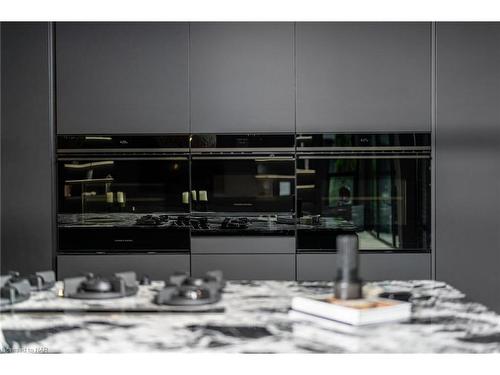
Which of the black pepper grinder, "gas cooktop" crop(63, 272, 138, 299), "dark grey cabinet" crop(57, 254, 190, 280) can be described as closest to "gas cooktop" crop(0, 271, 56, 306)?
"gas cooktop" crop(63, 272, 138, 299)

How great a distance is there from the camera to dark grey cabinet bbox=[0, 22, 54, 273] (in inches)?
140

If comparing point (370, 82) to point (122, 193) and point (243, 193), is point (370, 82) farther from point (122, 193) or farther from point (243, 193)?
point (122, 193)

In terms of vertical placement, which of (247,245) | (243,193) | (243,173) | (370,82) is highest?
(370,82)

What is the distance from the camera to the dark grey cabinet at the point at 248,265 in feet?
11.6

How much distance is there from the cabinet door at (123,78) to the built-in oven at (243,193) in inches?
10.5

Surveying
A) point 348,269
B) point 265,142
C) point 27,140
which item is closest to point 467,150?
point 265,142

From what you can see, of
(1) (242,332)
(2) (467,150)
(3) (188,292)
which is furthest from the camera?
(2) (467,150)

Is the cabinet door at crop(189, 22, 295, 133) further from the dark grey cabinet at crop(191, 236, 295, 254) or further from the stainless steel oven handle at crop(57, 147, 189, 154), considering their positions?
the dark grey cabinet at crop(191, 236, 295, 254)

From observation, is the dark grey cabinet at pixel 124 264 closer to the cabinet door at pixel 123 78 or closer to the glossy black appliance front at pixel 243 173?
the glossy black appliance front at pixel 243 173

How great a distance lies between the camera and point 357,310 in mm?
1448

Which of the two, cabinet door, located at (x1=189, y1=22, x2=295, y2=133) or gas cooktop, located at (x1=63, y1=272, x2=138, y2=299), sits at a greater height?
cabinet door, located at (x1=189, y1=22, x2=295, y2=133)

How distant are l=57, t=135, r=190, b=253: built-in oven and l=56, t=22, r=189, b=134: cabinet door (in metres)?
0.09

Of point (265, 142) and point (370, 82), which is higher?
point (370, 82)

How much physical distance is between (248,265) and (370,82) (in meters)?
1.31
